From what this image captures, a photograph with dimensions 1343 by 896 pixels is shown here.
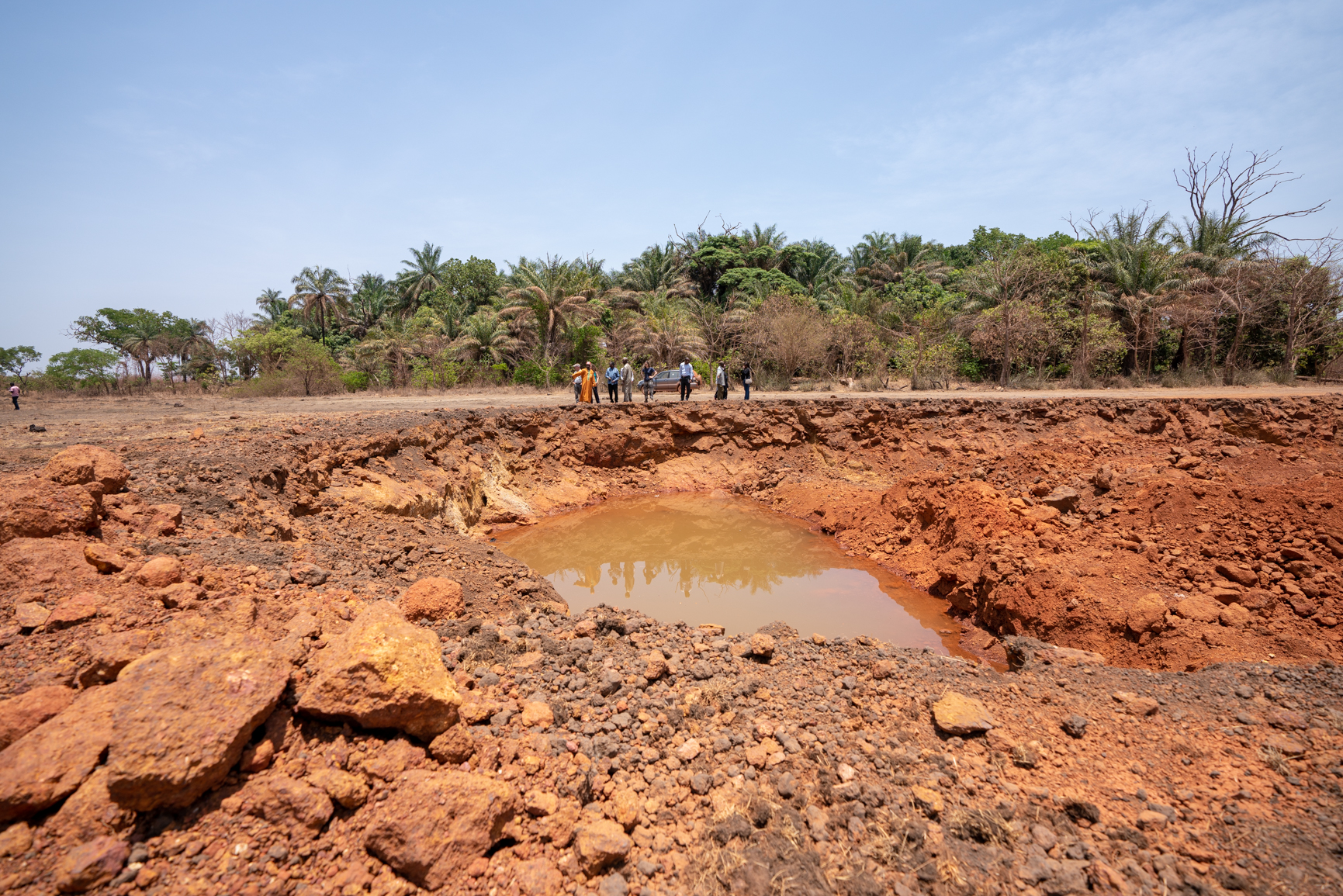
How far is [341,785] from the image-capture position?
265cm

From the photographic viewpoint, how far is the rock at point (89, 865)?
2043 mm

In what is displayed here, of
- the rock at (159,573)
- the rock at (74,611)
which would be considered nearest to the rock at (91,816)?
the rock at (74,611)

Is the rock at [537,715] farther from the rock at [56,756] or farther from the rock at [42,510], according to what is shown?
the rock at [42,510]

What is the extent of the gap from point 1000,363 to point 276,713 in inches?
1013

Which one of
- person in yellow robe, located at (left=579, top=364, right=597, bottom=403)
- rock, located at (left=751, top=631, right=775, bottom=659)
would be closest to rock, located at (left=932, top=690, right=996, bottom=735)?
rock, located at (left=751, top=631, right=775, bottom=659)

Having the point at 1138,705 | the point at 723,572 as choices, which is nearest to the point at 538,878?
the point at 1138,705

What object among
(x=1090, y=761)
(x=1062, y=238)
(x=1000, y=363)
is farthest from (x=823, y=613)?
(x=1062, y=238)

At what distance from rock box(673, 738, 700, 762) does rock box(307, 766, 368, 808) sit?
69.7 inches

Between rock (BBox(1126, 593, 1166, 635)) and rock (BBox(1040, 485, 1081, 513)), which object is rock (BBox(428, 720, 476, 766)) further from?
rock (BBox(1040, 485, 1081, 513))

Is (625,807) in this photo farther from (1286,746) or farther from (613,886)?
(1286,746)

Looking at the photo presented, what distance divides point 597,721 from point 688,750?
63cm

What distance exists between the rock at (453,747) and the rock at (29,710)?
64.0 inches

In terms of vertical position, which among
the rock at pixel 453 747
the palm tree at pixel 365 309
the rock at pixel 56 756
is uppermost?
the palm tree at pixel 365 309

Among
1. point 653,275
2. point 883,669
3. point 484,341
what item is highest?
point 653,275
